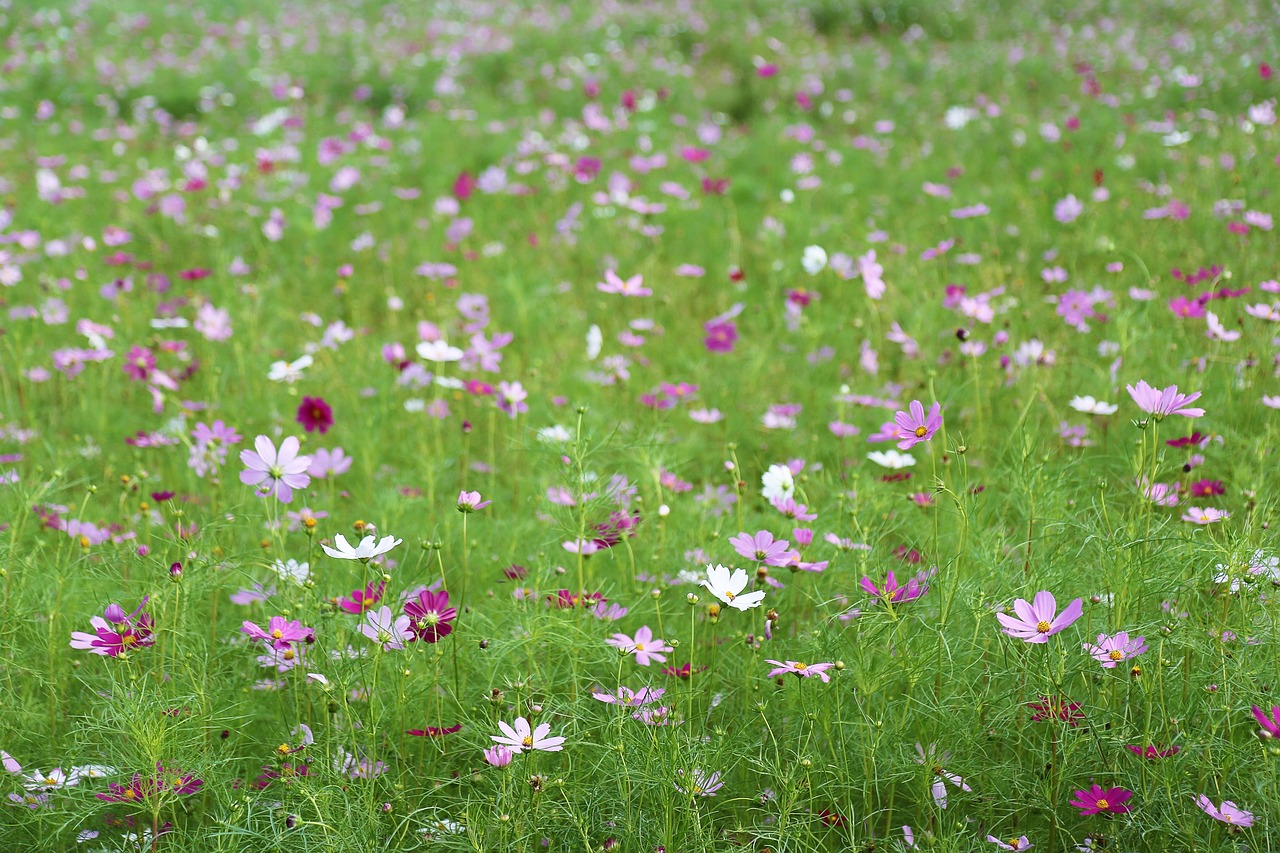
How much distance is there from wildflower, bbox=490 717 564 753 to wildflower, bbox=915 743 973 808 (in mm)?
478

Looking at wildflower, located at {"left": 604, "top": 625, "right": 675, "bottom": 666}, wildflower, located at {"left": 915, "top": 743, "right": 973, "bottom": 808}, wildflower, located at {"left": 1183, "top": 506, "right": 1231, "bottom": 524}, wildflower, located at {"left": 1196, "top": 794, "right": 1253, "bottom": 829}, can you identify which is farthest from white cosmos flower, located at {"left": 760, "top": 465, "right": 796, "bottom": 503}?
wildflower, located at {"left": 1196, "top": 794, "right": 1253, "bottom": 829}

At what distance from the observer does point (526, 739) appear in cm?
117

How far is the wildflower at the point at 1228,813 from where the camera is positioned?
1.08m

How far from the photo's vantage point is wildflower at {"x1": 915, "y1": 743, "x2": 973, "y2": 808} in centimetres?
125

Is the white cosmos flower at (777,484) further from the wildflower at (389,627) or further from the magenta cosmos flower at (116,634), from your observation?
the magenta cosmos flower at (116,634)

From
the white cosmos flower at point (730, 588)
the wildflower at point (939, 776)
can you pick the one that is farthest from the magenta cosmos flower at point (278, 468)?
the wildflower at point (939, 776)

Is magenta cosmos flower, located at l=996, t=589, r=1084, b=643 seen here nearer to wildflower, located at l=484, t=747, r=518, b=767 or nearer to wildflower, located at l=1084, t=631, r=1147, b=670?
wildflower, located at l=1084, t=631, r=1147, b=670

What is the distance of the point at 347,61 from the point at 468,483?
6.36 meters

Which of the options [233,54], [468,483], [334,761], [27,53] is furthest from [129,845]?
[27,53]

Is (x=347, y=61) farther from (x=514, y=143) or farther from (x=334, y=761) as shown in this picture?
(x=334, y=761)

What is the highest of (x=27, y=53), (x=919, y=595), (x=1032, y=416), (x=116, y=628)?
(x=919, y=595)

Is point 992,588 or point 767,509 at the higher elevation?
point 992,588

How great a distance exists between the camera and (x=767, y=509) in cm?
226

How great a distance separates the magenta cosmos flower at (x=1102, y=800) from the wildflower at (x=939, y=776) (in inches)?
5.3
